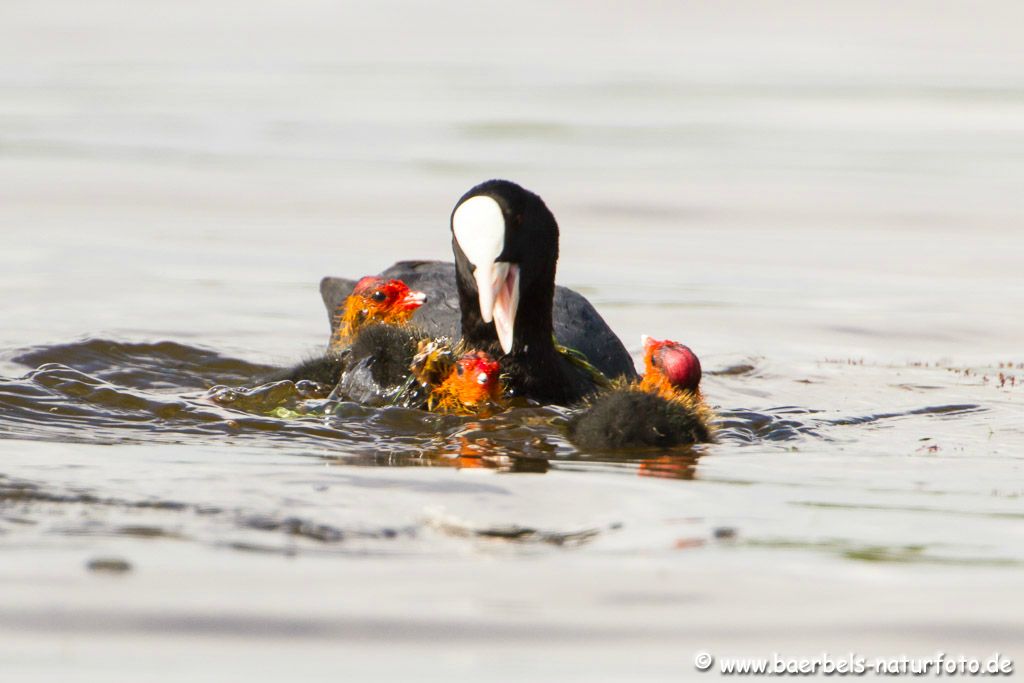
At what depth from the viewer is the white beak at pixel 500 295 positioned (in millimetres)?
5777

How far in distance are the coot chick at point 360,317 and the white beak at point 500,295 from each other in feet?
2.35

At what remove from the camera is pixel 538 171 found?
43.0 feet

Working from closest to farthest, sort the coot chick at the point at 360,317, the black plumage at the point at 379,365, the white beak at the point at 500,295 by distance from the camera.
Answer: the white beak at the point at 500,295, the black plumage at the point at 379,365, the coot chick at the point at 360,317

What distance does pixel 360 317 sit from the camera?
693 cm

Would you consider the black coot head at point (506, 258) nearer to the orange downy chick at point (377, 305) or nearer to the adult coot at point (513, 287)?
the adult coot at point (513, 287)

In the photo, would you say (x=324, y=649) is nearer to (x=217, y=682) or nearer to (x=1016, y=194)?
(x=217, y=682)

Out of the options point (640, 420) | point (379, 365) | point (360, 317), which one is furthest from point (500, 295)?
point (360, 317)

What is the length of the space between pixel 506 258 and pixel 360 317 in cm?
129

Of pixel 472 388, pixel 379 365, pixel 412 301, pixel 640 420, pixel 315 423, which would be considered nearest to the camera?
pixel 640 420

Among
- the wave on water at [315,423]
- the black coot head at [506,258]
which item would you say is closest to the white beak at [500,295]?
the black coot head at [506,258]

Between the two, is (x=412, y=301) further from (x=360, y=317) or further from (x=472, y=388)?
(x=472, y=388)

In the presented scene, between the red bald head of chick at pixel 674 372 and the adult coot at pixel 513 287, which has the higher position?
the adult coot at pixel 513 287

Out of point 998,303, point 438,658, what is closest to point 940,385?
point 998,303

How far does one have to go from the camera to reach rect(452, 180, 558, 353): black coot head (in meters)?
5.78
